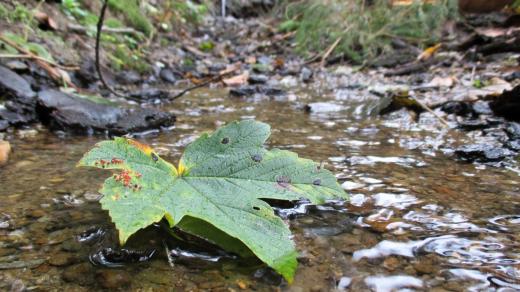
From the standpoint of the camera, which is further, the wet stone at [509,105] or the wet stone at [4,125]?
the wet stone at [509,105]

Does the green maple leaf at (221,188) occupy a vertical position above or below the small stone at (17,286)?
above

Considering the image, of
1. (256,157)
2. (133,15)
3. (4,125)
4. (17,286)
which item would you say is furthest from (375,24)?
(17,286)

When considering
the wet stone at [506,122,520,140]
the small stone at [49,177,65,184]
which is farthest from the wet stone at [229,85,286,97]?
the small stone at [49,177,65,184]

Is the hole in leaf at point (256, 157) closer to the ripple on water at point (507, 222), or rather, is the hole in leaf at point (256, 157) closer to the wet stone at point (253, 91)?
the ripple on water at point (507, 222)

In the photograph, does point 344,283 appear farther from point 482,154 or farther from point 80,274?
point 482,154

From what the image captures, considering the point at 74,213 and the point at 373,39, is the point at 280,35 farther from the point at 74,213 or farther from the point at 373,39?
the point at 74,213

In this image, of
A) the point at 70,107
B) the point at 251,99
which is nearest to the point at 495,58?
the point at 251,99

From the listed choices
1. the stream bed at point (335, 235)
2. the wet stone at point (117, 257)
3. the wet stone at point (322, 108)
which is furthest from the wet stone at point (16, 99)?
the wet stone at point (322, 108)
